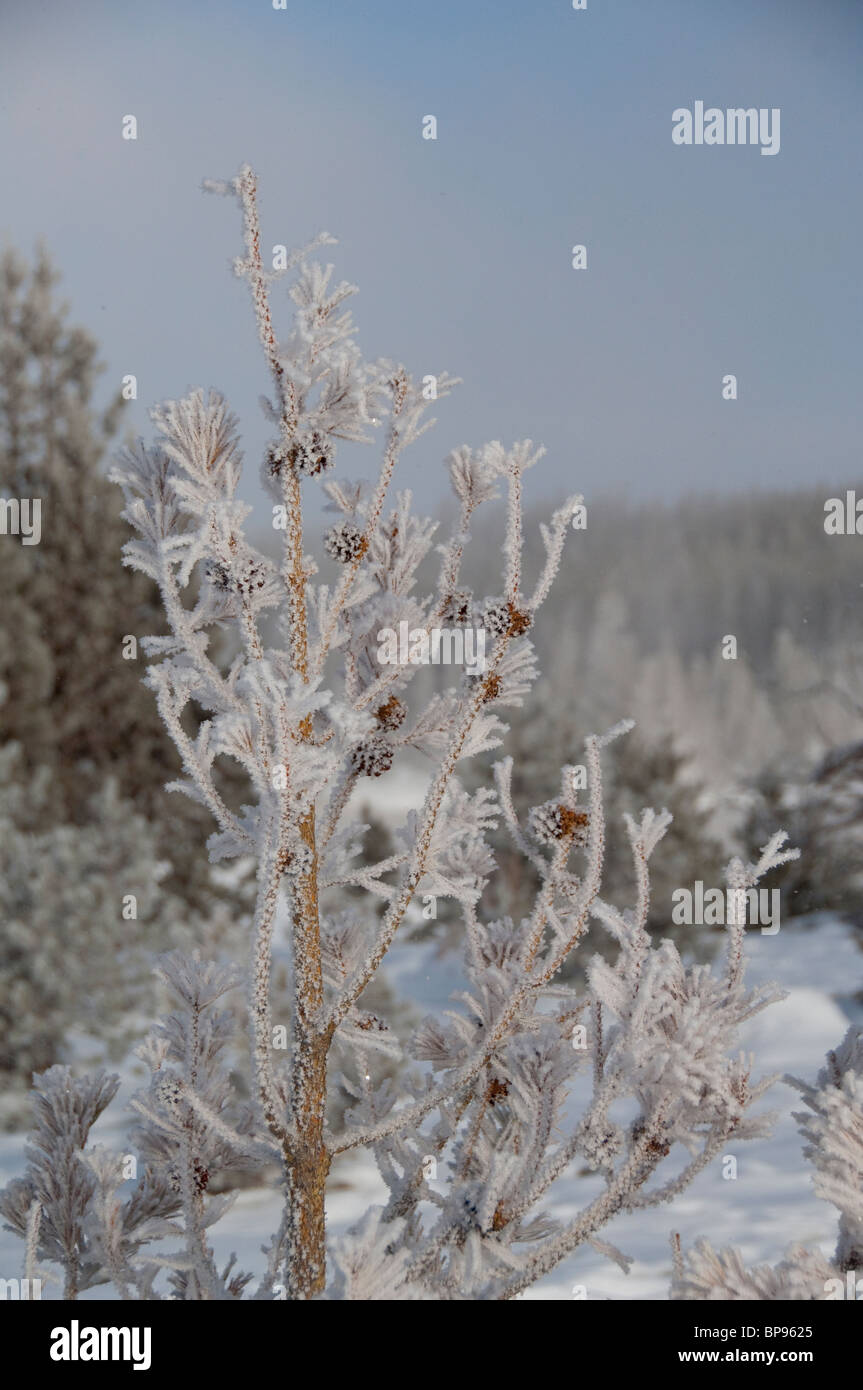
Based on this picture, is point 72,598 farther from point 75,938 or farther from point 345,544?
point 345,544

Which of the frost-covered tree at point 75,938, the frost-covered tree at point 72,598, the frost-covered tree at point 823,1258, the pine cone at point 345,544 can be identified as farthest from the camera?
the frost-covered tree at point 72,598

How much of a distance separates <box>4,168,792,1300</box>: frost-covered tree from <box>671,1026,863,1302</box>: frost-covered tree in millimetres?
71

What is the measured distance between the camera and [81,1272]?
1094 mm

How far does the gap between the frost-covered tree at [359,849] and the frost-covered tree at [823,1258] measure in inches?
2.8

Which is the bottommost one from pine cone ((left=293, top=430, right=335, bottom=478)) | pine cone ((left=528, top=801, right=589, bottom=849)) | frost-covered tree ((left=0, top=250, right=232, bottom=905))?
pine cone ((left=528, top=801, right=589, bottom=849))

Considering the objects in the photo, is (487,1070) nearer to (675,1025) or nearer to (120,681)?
(675,1025)

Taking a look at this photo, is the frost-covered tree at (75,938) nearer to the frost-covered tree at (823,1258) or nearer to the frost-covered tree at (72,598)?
the frost-covered tree at (72,598)

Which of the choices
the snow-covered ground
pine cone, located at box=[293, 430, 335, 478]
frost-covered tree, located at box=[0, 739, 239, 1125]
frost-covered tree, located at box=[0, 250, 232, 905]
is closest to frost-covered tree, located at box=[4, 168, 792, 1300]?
pine cone, located at box=[293, 430, 335, 478]

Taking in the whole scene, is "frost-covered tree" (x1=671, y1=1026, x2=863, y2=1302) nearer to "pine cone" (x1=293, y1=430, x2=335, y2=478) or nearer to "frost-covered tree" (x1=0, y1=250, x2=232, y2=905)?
"pine cone" (x1=293, y1=430, x2=335, y2=478)

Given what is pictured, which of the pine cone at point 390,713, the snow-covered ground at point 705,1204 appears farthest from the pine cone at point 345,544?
the snow-covered ground at point 705,1204

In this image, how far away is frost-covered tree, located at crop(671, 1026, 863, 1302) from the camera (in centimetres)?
88

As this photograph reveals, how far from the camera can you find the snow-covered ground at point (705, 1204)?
2943 mm

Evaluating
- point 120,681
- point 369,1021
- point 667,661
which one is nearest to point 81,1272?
point 369,1021

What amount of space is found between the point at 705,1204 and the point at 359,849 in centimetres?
285
